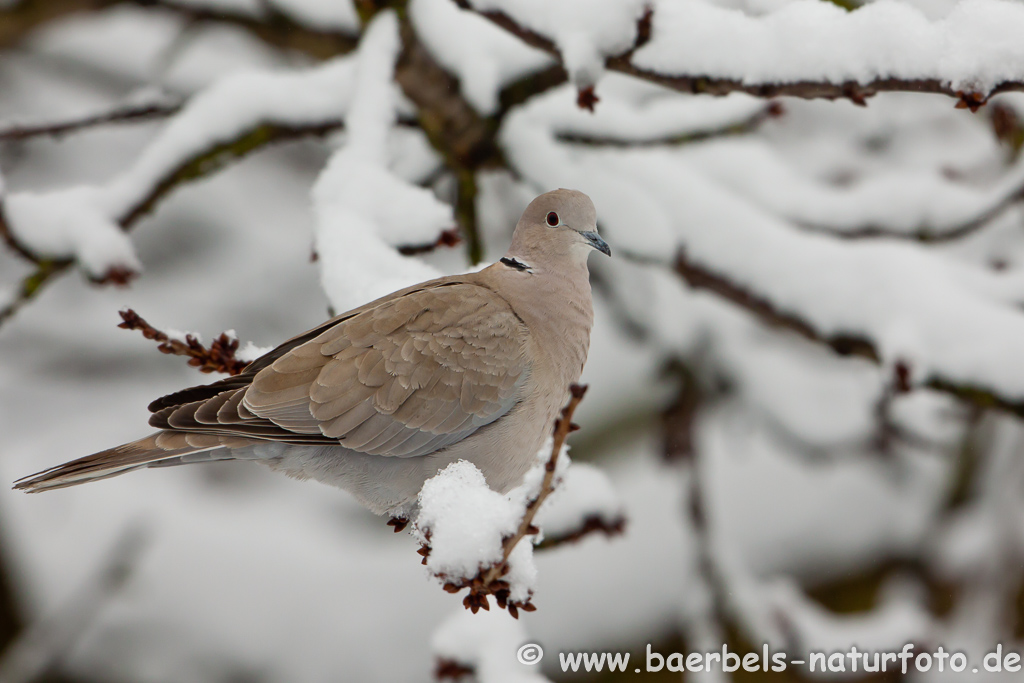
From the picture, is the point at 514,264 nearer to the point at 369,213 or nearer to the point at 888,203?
the point at 369,213

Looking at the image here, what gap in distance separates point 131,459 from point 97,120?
1.82 m

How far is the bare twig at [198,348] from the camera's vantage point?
6.35ft

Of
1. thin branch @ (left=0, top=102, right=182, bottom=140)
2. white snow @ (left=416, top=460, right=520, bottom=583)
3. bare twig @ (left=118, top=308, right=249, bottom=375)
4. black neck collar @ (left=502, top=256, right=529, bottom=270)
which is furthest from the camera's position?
thin branch @ (left=0, top=102, right=182, bottom=140)

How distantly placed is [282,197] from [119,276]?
342 cm

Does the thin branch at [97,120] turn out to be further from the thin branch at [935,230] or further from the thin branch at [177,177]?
the thin branch at [935,230]

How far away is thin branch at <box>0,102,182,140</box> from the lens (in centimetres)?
320

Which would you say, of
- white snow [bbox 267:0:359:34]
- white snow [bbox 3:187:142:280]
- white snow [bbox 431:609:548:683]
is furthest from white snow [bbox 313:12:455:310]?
white snow [bbox 267:0:359:34]

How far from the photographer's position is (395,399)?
2.10 metres

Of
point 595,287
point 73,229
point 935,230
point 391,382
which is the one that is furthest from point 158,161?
point 935,230

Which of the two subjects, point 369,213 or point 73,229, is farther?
point 73,229

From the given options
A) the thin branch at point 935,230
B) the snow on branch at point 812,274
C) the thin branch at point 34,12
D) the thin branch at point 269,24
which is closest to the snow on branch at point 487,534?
the snow on branch at point 812,274

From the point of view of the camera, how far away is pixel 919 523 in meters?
5.04

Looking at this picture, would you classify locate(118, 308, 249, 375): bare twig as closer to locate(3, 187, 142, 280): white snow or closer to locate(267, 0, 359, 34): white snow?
locate(3, 187, 142, 280): white snow

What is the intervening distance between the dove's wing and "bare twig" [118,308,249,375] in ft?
0.16
